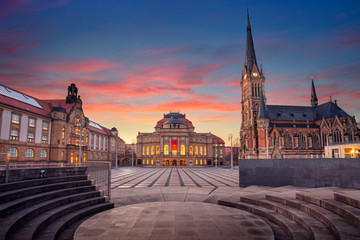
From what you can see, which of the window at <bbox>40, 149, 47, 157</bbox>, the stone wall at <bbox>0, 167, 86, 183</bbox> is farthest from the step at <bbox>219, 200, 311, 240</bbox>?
the window at <bbox>40, 149, 47, 157</bbox>

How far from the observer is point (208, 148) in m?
100

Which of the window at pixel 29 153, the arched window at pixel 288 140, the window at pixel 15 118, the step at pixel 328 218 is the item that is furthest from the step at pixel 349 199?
the arched window at pixel 288 140

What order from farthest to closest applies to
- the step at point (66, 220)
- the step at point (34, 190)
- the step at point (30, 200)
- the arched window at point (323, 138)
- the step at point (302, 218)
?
the arched window at point (323, 138) < the step at point (34, 190) < the step at point (30, 200) < the step at point (66, 220) < the step at point (302, 218)

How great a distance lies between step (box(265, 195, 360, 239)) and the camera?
5.17 metres

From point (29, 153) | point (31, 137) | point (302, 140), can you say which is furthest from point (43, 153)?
point (302, 140)

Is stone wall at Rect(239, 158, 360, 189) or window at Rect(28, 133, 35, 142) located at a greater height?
window at Rect(28, 133, 35, 142)

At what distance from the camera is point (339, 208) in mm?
6457

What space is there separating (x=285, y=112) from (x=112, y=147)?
236 ft

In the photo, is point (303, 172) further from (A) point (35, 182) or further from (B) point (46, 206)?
(A) point (35, 182)

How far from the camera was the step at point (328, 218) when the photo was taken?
5172 millimetres

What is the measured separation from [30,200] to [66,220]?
5.06 feet

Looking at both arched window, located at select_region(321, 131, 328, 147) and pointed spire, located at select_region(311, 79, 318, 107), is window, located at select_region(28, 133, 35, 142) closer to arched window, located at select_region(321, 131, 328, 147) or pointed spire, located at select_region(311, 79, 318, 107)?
arched window, located at select_region(321, 131, 328, 147)

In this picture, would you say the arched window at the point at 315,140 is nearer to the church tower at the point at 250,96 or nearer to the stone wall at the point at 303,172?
the church tower at the point at 250,96

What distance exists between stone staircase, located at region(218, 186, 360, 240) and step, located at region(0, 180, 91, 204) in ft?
27.0
